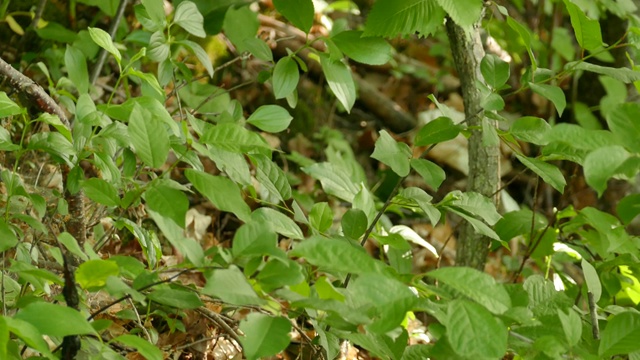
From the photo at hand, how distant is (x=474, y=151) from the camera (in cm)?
196

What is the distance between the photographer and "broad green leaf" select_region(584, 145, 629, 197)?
3.05ft

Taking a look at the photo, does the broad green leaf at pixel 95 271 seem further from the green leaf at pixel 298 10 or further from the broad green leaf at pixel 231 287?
the green leaf at pixel 298 10

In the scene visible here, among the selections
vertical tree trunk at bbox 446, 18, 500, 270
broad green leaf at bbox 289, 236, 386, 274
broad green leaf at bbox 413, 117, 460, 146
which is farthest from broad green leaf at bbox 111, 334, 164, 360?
vertical tree trunk at bbox 446, 18, 500, 270

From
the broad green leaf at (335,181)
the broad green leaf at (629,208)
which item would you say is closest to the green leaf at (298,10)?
the broad green leaf at (335,181)

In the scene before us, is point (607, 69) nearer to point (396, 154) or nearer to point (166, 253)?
point (396, 154)

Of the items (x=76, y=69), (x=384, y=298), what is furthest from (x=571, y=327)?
(x=76, y=69)

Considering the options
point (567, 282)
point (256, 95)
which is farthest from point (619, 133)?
point (256, 95)

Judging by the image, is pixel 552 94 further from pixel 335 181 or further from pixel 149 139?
pixel 149 139

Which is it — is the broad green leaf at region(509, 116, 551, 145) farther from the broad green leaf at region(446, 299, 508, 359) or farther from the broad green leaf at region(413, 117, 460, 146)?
the broad green leaf at region(446, 299, 508, 359)

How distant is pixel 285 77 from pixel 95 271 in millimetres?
649

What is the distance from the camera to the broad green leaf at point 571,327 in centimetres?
104

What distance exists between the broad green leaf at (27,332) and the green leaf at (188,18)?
76 centimetres

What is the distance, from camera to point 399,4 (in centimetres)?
134

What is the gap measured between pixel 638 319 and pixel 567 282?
2.44 feet
